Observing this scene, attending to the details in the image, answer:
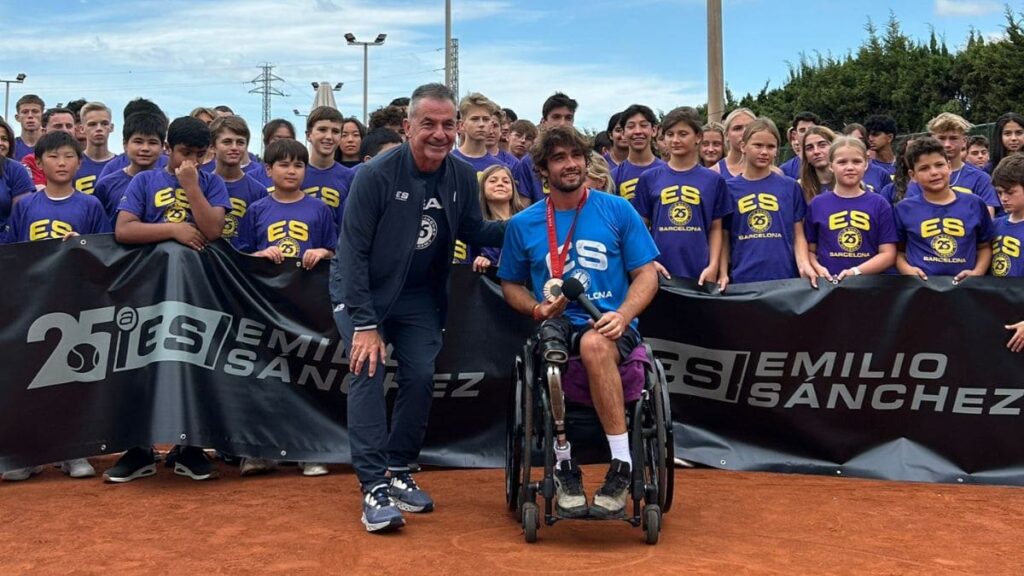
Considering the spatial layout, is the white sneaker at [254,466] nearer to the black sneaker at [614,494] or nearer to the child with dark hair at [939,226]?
the black sneaker at [614,494]

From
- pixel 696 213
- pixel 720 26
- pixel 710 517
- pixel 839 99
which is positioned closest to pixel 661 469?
pixel 710 517

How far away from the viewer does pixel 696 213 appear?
278 inches

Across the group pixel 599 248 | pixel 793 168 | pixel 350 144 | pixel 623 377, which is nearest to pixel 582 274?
pixel 599 248

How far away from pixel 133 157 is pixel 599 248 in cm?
338

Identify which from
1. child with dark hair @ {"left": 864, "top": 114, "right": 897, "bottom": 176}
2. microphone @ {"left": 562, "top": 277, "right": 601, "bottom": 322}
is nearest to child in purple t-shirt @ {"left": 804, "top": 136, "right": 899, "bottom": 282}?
child with dark hair @ {"left": 864, "top": 114, "right": 897, "bottom": 176}

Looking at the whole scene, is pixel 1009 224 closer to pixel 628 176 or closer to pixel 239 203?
pixel 628 176

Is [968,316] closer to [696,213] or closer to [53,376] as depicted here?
[696,213]

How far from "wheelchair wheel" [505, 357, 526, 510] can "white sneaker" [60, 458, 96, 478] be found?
268 cm

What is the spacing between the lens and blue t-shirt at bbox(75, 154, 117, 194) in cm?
812

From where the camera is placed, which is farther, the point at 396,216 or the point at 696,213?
the point at 696,213

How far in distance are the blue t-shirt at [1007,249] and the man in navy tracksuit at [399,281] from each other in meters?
3.11

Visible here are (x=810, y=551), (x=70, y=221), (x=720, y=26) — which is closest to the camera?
(x=810, y=551)

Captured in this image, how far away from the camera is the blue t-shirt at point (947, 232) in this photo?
669 centimetres

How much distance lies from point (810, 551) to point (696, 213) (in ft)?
8.80
